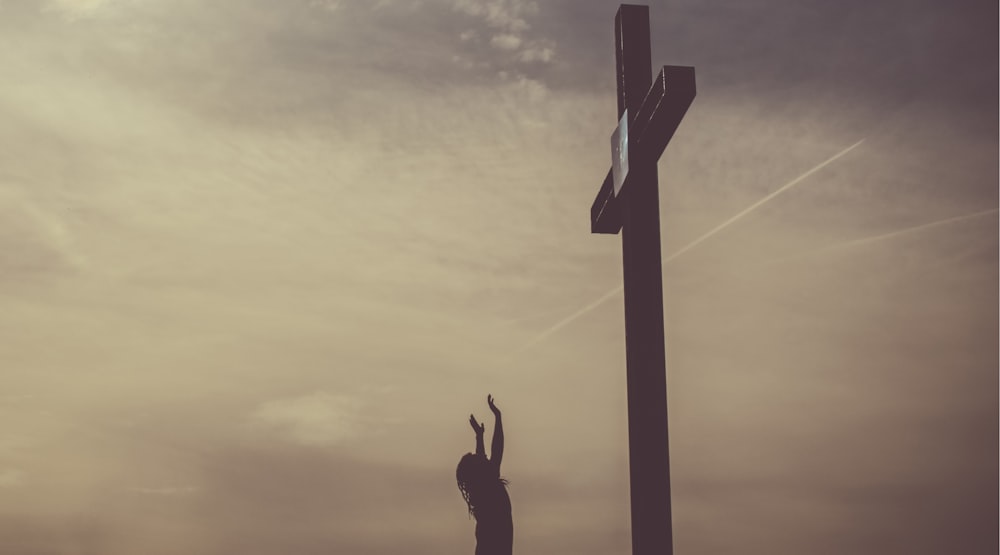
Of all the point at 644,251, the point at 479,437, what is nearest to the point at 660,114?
the point at 644,251

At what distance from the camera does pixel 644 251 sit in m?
6.88

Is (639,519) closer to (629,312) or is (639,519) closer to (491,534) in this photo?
(629,312)

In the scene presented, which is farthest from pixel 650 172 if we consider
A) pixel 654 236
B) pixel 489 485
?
pixel 489 485

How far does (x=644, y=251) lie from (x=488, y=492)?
2.53 metres

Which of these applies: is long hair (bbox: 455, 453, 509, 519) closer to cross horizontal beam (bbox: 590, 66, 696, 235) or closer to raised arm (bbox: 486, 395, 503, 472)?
raised arm (bbox: 486, 395, 503, 472)

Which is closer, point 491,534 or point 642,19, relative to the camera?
point 642,19

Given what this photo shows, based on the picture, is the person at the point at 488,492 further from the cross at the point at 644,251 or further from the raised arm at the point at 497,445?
the cross at the point at 644,251

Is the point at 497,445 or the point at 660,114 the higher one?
the point at 660,114

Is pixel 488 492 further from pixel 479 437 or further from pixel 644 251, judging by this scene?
pixel 644 251

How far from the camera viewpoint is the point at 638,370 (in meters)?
6.59

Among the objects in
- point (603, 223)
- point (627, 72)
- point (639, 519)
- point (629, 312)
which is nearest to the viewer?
point (639, 519)

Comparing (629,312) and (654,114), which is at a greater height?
(654,114)

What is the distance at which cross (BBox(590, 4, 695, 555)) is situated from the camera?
6383mm

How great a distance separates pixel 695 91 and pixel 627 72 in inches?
45.9
